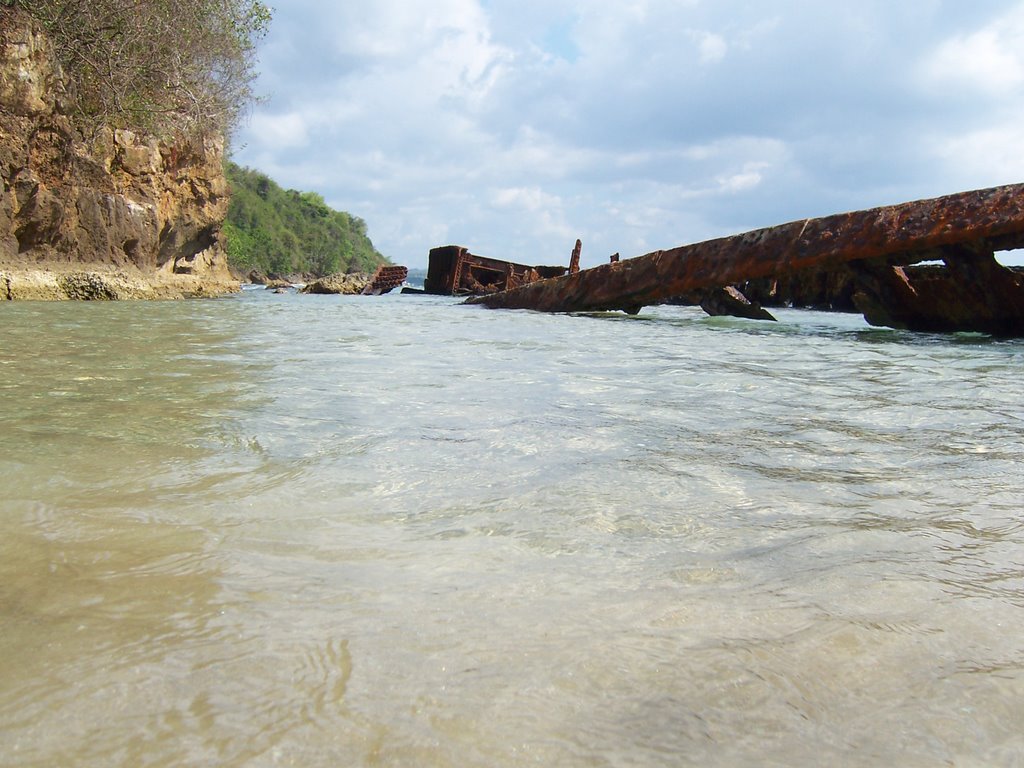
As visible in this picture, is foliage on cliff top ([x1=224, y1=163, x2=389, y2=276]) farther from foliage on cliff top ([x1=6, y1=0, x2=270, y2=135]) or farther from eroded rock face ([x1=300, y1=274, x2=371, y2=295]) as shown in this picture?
foliage on cliff top ([x1=6, y1=0, x2=270, y2=135])

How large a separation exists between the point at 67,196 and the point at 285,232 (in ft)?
281

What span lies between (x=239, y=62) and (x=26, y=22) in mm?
7582

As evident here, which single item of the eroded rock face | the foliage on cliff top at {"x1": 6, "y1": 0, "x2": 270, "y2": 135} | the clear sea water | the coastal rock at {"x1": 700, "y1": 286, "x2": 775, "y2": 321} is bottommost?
the clear sea water

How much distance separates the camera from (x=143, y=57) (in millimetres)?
12703

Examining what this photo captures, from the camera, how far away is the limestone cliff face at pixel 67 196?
973cm

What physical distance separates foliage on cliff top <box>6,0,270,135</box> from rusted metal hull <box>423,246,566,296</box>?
668 cm

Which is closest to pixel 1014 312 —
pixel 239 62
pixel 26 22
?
pixel 26 22

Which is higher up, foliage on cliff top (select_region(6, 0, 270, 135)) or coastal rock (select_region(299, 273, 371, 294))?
foliage on cliff top (select_region(6, 0, 270, 135))

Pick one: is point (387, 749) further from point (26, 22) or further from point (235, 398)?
point (26, 22)

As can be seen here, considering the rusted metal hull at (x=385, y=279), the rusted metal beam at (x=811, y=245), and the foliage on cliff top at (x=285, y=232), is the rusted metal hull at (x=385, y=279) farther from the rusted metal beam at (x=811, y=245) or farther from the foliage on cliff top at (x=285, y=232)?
the foliage on cliff top at (x=285, y=232)

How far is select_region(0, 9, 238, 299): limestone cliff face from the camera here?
973 cm

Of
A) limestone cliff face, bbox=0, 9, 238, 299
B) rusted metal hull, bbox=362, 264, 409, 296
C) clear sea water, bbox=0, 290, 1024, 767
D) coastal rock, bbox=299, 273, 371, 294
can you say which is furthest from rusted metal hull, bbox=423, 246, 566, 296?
clear sea water, bbox=0, 290, 1024, 767

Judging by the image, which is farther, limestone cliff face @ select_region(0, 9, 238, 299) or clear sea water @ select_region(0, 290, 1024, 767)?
limestone cliff face @ select_region(0, 9, 238, 299)

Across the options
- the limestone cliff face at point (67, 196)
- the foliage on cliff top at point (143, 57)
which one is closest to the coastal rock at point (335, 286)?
the foliage on cliff top at point (143, 57)
